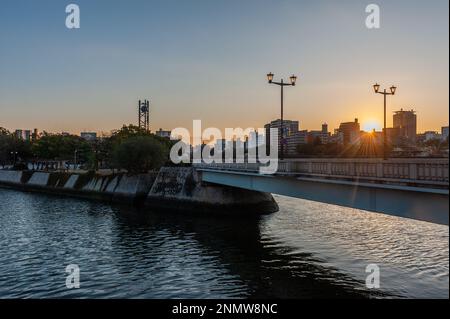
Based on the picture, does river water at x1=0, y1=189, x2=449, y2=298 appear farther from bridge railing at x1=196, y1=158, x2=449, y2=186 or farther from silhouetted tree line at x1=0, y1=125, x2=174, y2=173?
silhouetted tree line at x1=0, y1=125, x2=174, y2=173

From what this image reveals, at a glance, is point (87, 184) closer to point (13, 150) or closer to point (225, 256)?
point (225, 256)

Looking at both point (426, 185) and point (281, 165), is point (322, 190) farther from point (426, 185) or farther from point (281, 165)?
point (426, 185)

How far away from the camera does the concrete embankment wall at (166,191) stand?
45375mm

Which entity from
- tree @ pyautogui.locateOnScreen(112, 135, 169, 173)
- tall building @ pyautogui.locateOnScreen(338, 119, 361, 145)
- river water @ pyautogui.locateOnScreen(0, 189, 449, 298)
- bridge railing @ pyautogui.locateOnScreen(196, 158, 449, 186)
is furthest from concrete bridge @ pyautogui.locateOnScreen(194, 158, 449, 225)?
tall building @ pyautogui.locateOnScreen(338, 119, 361, 145)

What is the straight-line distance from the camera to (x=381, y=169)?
1866cm

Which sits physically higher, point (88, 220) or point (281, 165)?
point (281, 165)

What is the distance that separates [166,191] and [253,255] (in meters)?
27.5

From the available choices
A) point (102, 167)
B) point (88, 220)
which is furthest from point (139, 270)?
point (102, 167)

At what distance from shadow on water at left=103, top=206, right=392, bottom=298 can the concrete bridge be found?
159 inches

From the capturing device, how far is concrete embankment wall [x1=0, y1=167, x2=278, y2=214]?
45.4 m

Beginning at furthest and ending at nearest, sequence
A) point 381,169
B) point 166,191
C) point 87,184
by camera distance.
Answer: point 87,184, point 166,191, point 381,169

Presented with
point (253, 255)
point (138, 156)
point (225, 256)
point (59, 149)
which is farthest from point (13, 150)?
point (253, 255)
